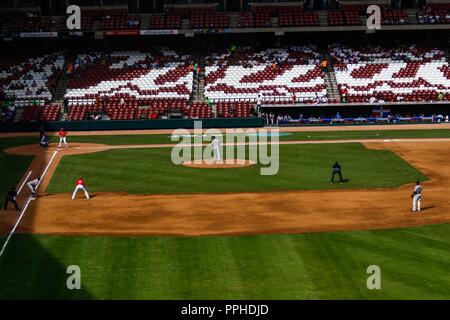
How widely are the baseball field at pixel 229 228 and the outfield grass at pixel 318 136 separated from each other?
25.7 feet

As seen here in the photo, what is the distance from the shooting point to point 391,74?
268ft

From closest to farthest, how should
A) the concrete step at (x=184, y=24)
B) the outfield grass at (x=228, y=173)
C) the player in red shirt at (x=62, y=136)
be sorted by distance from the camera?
1. the outfield grass at (x=228, y=173)
2. the player in red shirt at (x=62, y=136)
3. the concrete step at (x=184, y=24)

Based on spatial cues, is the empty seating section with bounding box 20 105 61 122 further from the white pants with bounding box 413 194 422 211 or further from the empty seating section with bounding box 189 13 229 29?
the white pants with bounding box 413 194 422 211

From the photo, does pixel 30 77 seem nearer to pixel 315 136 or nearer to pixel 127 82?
pixel 127 82

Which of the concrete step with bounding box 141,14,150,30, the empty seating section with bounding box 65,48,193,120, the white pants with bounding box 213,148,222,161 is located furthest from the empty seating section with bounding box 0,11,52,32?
the white pants with bounding box 213,148,222,161

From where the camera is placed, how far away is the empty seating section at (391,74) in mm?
77625

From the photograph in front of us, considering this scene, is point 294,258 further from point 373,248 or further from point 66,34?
point 66,34

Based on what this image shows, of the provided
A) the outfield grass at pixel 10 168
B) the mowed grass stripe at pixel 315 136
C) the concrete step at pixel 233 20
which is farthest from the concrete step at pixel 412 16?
Answer: the outfield grass at pixel 10 168

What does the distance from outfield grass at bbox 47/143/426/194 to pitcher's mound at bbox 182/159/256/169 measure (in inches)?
45.9

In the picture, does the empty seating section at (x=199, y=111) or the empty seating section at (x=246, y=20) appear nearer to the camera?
the empty seating section at (x=199, y=111)

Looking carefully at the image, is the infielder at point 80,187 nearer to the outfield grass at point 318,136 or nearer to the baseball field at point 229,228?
the baseball field at point 229,228

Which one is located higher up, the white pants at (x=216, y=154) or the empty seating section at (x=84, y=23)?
the empty seating section at (x=84, y=23)

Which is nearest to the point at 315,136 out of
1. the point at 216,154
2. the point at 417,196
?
the point at 216,154

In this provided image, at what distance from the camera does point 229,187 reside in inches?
1718
